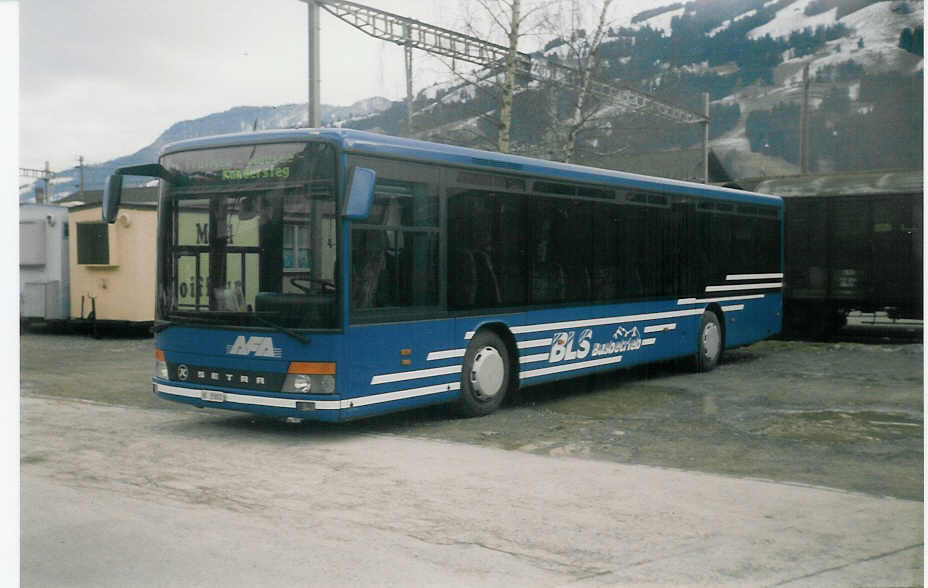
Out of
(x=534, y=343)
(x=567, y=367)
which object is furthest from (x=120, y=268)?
(x=534, y=343)

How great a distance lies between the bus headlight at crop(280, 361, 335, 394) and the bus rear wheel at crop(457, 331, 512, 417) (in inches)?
68.1

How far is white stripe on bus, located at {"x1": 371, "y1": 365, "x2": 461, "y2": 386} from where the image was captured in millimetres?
8961

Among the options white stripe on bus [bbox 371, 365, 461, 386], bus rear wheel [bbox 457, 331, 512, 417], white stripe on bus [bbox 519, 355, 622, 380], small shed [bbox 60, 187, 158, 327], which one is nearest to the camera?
white stripe on bus [bbox 371, 365, 461, 386]

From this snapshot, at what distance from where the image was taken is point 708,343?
1449cm

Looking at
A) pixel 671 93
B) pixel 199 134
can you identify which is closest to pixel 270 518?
pixel 199 134

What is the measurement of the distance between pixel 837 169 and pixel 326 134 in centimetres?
1169

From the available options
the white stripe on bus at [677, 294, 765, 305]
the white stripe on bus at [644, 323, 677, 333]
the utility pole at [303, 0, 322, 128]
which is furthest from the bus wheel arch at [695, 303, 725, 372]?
the utility pole at [303, 0, 322, 128]

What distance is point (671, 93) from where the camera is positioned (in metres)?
24.5

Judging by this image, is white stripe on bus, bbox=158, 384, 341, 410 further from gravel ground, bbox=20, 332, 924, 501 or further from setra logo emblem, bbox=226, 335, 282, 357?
gravel ground, bbox=20, 332, 924, 501

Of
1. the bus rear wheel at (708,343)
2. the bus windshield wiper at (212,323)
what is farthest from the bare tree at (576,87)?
the bus windshield wiper at (212,323)

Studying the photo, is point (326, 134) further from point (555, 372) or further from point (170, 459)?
point (555, 372)

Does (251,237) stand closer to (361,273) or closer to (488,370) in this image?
(361,273)

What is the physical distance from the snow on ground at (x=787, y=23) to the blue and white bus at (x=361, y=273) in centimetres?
292

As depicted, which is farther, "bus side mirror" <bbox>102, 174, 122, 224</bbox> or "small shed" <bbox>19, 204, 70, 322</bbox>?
"small shed" <bbox>19, 204, 70, 322</bbox>
